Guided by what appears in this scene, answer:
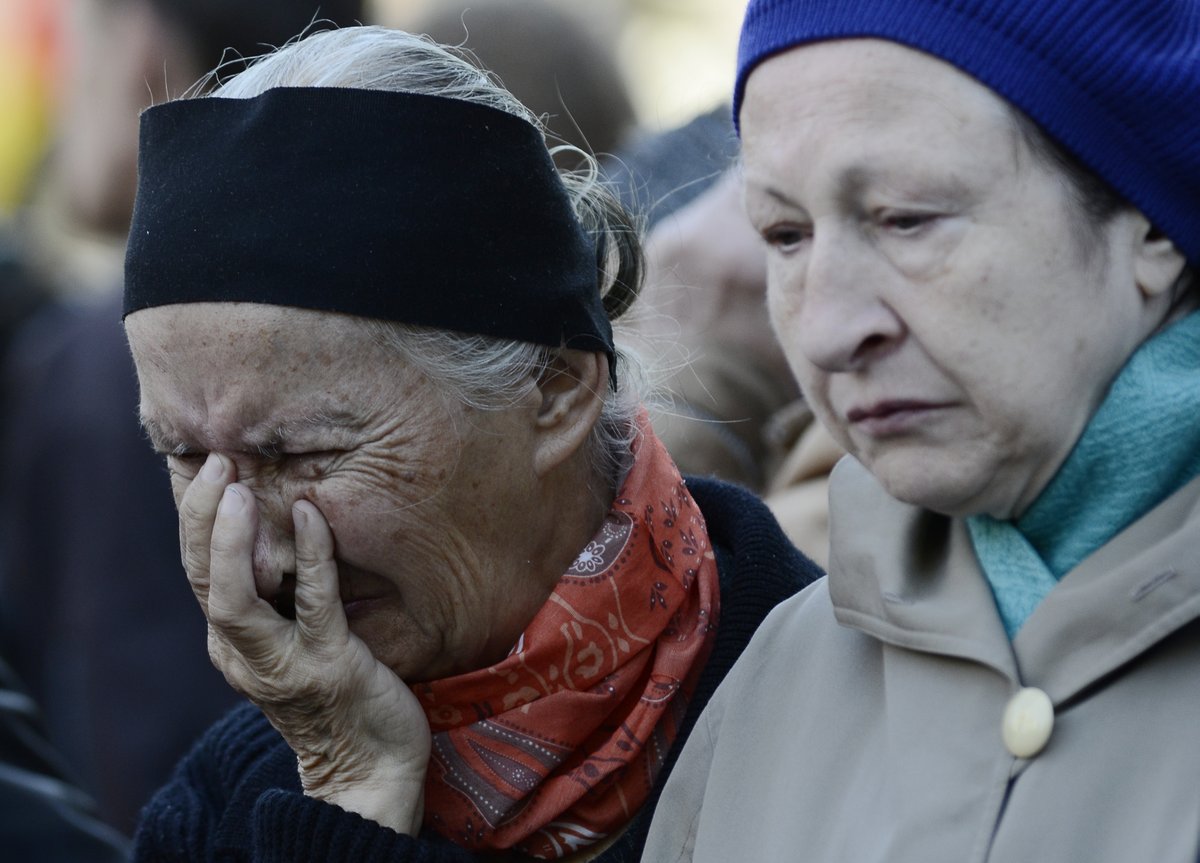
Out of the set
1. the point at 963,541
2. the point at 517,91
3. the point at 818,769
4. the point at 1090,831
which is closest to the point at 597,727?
the point at 818,769

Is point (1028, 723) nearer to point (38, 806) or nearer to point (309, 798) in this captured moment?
point (309, 798)

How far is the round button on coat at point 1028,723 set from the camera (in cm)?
187

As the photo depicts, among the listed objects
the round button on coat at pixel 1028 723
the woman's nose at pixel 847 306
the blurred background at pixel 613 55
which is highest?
the woman's nose at pixel 847 306

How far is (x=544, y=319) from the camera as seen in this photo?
271cm

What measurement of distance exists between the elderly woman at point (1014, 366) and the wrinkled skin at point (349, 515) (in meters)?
0.78

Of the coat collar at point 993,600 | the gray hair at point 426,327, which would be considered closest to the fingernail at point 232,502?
the gray hair at point 426,327

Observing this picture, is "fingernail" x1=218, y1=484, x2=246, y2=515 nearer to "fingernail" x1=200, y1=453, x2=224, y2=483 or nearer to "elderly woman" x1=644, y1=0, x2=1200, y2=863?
"fingernail" x1=200, y1=453, x2=224, y2=483

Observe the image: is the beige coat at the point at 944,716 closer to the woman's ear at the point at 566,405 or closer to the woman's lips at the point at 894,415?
the woman's lips at the point at 894,415

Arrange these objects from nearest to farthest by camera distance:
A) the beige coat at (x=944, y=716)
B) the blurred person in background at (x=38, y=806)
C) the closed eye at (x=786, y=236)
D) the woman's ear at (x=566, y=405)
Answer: the beige coat at (x=944, y=716), the closed eye at (x=786, y=236), the woman's ear at (x=566, y=405), the blurred person in background at (x=38, y=806)

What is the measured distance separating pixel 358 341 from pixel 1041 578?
3.72 ft

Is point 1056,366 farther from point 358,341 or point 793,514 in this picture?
point 793,514

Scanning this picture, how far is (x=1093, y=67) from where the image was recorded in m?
1.90

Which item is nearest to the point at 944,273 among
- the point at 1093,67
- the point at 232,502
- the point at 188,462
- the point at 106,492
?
the point at 1093,67

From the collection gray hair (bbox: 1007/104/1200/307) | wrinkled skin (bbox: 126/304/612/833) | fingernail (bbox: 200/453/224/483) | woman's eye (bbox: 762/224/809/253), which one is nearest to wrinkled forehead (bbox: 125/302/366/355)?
wrinkled skin (bbox: 126/304/612/833)
